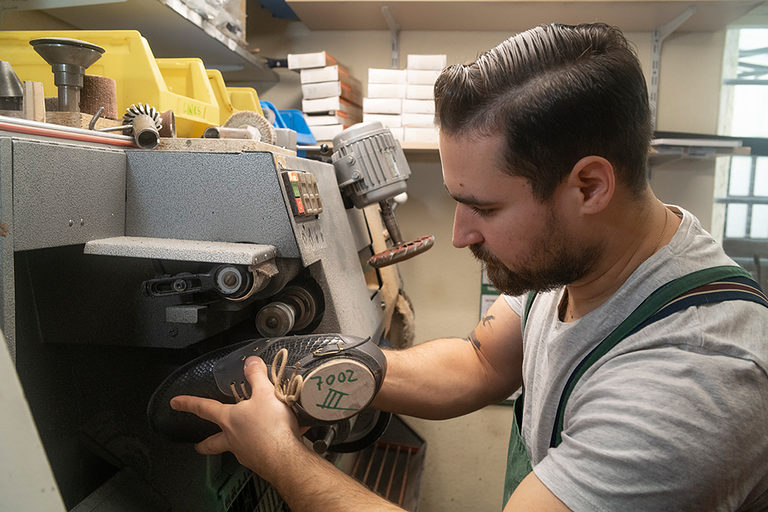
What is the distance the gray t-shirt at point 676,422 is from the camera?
65 centimetres

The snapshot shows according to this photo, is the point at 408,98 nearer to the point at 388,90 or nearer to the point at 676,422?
the point at 388,90

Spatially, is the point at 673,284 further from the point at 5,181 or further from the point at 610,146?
the point at 5,181

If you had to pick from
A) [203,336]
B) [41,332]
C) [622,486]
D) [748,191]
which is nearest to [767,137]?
[748,191]

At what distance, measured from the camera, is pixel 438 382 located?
1199 mm

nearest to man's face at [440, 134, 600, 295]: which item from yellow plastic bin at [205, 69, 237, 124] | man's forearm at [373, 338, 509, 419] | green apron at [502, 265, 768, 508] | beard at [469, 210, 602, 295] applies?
beard at [469, 210, 602, 295]

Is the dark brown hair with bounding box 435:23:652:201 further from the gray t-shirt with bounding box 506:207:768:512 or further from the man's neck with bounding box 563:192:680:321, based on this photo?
the gray t-shirt with bounding box 506:207:768:512

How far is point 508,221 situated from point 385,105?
4.07 feet

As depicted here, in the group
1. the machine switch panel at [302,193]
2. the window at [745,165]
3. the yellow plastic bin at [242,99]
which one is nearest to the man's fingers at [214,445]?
the machine switch panel at [302,193]

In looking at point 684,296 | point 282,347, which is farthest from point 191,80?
point 684,296

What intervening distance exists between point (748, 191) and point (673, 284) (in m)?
1.94

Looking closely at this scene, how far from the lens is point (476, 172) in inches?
33.8

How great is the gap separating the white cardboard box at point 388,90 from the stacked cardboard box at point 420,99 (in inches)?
0.9

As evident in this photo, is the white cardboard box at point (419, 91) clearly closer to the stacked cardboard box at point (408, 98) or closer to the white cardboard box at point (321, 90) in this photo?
the stacked cardboard box at point (408, 98)

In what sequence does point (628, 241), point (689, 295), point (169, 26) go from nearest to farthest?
point (689, 295) < point (628, 241) < point (169, 26)
